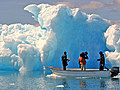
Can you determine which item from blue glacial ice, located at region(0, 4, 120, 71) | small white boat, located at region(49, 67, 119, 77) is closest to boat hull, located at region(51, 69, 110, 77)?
small white boat, located at region(49, 67, 119, 77)

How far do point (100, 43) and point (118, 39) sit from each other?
3.62m

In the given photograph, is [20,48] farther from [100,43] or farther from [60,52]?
[100,43]

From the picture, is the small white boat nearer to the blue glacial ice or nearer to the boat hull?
the boat hull

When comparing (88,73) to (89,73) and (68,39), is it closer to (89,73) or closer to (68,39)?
(89,73)

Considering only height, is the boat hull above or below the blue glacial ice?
below

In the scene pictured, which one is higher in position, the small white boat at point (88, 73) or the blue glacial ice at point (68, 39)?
the blue glacial ice at point (68, 39)

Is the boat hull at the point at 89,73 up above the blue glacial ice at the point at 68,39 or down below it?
below

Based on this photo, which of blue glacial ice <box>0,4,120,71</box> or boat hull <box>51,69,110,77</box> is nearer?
boat hull <box>51,69,110,77</box>

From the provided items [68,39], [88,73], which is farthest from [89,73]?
[68,39]

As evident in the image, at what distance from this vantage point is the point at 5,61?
43031 mm

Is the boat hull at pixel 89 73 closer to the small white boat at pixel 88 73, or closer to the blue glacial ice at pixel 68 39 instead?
the small white boat at pixel 88 73

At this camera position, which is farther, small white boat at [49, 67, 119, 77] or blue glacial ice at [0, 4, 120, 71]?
blue glacial ice at [0, 4, 120, 71]

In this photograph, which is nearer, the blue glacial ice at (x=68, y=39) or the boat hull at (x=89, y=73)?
the boat hull at (x=89, y=73)

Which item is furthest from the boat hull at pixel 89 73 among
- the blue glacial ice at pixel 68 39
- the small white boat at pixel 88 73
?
the blue glacial ice at pixel 68 39
